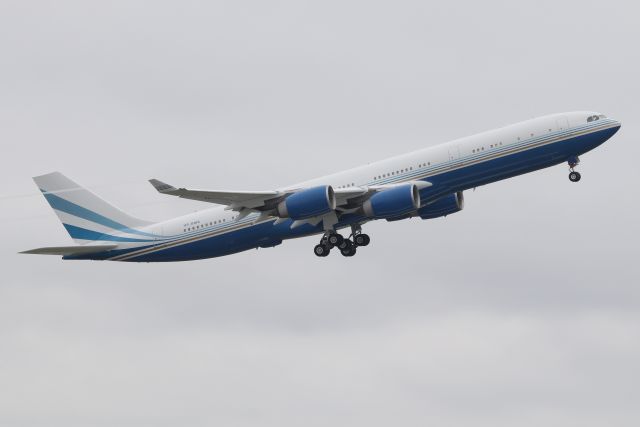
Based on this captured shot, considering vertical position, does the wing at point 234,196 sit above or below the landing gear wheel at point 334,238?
above

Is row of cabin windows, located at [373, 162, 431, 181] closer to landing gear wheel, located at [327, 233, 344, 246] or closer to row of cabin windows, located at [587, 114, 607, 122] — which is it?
landing gear wheel, located at [327, 233, 344, 246]

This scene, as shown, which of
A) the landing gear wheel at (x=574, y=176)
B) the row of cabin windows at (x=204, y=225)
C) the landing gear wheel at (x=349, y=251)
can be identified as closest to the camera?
the landing gear wheel at (x=574, y=176)

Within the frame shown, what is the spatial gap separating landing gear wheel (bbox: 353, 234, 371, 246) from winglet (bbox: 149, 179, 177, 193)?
13.6 metres

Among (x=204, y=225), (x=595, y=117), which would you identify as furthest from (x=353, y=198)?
(x=595, y=117)

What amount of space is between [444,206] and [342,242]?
625 centimetres

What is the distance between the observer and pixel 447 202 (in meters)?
68.0

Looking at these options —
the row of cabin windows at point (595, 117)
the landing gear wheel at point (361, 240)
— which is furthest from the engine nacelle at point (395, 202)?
the row of cabin windows at point (595, 117)

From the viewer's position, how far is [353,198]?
63.4m

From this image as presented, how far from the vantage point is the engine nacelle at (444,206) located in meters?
67.9

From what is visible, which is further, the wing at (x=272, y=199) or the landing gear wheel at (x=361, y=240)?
the landing gear wheel at (x=361, y=240)

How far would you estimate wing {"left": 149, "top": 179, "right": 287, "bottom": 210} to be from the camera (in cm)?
5946

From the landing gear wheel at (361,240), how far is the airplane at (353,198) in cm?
6


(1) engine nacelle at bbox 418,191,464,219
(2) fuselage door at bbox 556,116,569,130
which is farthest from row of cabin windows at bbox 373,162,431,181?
(2) fuselage door at bbox 556,116,569,130

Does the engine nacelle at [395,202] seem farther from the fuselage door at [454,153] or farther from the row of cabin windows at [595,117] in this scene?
the row of cabin windows at [595,117]
